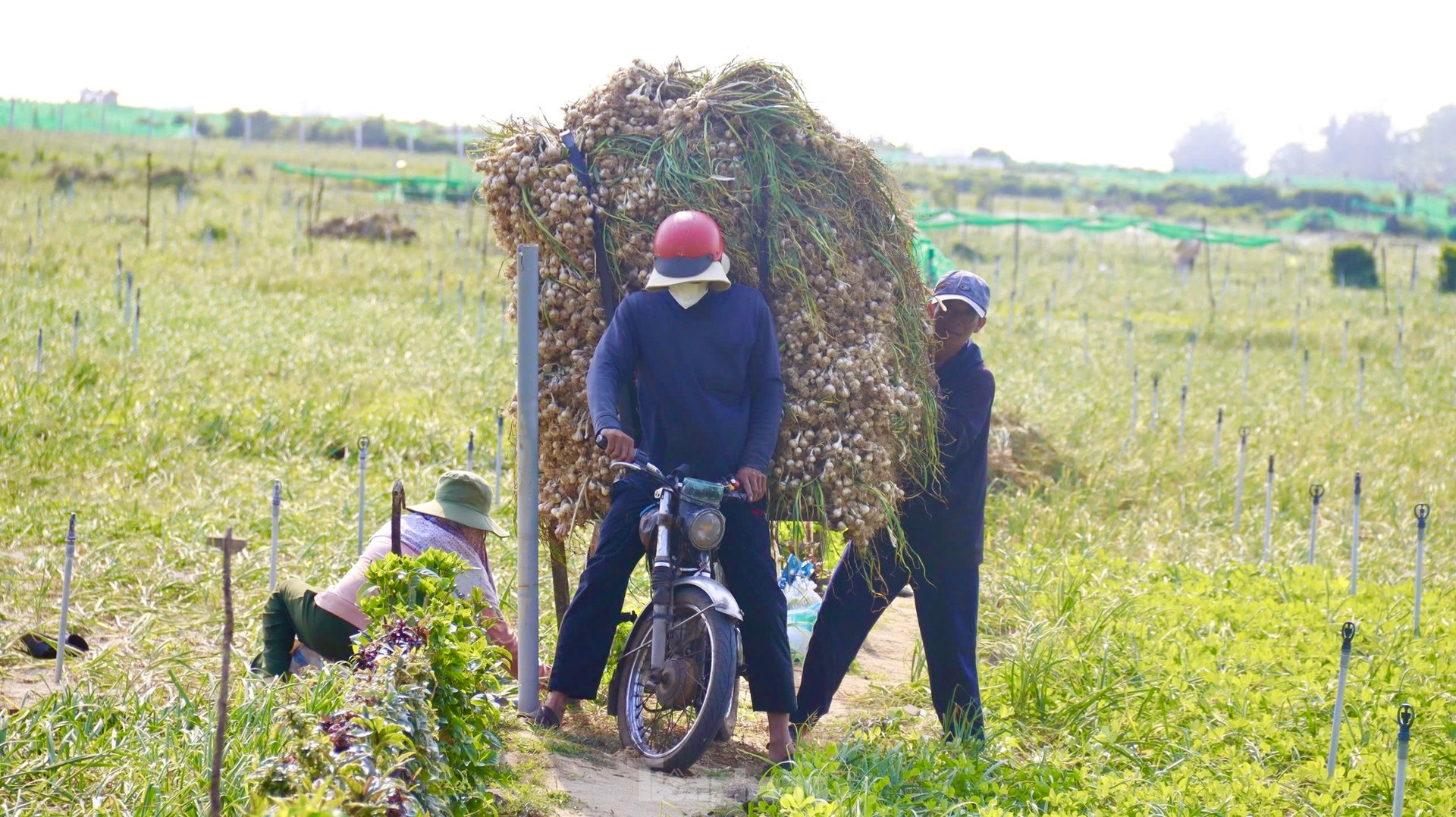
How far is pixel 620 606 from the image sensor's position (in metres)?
4.85

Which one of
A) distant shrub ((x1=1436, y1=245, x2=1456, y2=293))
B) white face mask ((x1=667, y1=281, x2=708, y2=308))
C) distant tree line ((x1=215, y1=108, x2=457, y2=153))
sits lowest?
white face mask ((x1=667, y1=281, x2=708, y2=308))

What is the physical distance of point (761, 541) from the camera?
16.0 feet

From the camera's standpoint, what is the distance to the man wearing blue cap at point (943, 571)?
5.20m

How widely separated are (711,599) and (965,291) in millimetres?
1534

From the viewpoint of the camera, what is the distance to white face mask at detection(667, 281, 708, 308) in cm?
479

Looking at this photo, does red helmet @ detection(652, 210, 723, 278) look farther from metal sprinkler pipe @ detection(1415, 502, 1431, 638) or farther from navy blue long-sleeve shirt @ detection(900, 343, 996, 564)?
metal sprinkler pipe @ detection(1415, 502, 1431, 638)

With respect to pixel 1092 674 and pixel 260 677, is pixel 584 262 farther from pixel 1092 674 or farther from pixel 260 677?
pixel 1092 674

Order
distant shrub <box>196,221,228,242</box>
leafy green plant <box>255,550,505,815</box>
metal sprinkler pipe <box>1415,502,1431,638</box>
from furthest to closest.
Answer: distant shrub <box>196,221,228,242</box> < metal sprinkler pipe <box>1415,502,1431,638</box> < leafy green plant <box>255,550,505,815</box>

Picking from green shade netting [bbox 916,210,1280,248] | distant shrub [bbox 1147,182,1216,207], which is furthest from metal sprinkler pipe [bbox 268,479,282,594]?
distant shrub [bbox 1147,182,1216,207]

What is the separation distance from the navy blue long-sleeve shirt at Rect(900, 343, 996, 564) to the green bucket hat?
1.59 m

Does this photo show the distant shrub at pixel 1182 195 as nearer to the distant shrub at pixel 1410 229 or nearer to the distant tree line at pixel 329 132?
the distant shrub at pixel 1410 229

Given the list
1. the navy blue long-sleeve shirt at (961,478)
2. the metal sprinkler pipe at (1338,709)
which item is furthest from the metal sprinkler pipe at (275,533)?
the metal sprinkler pipe at (1338,709)

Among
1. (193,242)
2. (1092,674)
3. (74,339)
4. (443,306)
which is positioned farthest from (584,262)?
(193,242)

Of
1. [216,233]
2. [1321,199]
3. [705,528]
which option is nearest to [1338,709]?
[705,528]
